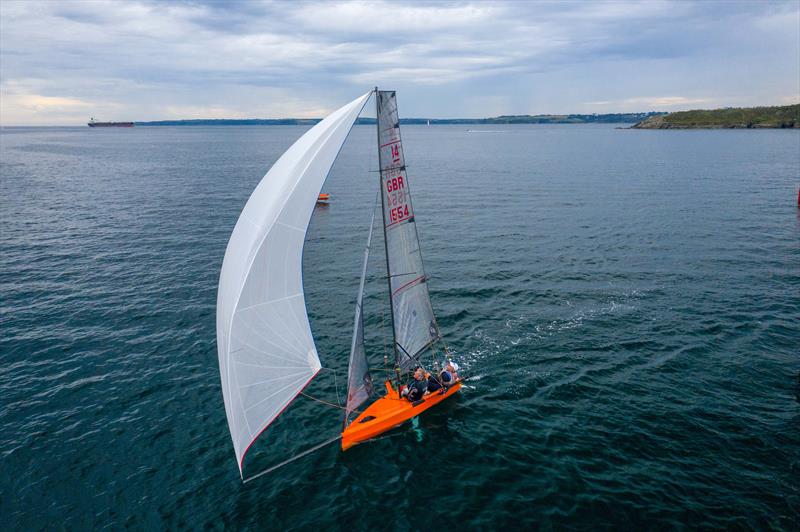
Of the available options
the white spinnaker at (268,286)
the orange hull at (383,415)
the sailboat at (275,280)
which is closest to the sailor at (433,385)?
the orange hull at (383,415)

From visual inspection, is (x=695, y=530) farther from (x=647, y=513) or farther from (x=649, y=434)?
(x=649, y=434)

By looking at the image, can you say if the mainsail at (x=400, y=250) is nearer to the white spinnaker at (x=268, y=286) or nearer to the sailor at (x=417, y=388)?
the sailor at (x=417, y=388)

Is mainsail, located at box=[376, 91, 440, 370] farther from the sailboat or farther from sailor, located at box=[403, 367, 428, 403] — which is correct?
sailor, located at box=[403, 367, 428, 403]

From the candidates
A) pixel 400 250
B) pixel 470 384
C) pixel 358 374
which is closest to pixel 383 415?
pixel 358 374

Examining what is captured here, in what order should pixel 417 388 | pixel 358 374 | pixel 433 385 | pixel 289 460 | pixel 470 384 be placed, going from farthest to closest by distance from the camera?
pixel 470 384, pixel 433 385, pixel 417 388, pixel 358 374, pixel 289 460

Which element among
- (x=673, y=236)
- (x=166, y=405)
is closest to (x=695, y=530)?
(x=166, y=405)

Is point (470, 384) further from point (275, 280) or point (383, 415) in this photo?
point (275, 280)

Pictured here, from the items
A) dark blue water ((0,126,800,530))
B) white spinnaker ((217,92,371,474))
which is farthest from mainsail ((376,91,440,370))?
dark blue water ((0,126,800,530))
